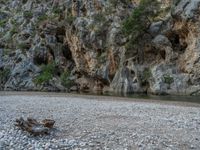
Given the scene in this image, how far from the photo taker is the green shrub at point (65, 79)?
73.4 meters

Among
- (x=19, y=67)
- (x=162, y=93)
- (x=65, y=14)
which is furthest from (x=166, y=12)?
(x=19, y=67)

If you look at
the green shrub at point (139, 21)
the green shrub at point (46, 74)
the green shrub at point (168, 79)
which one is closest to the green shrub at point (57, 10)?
the green shrub at point (46, 74)

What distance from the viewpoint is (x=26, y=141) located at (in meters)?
15.9

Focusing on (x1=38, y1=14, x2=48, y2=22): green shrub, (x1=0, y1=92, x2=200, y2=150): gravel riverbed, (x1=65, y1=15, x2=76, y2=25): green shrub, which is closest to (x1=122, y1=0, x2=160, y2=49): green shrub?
(x1=65, y1=15, x2=76, y2=25): green shrub

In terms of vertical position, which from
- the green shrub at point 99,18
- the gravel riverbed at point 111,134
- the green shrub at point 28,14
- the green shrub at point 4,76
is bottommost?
the gravel riverbed at point 111,134

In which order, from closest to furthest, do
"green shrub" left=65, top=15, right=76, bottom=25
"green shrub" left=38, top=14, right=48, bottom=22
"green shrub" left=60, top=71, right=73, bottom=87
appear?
"green shrub" left=60, top=71, right=73, bottom=87, "green shrub" left=65, top=15, right=76, bottom=25, "green shrub" left=38, top=14, right=48, bottom=22

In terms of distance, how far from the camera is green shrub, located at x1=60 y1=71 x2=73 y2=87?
73.4 meters

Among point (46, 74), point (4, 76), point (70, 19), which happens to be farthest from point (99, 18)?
point (4, 76)

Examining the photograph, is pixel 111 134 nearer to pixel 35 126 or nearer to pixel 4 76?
pixel 35 126

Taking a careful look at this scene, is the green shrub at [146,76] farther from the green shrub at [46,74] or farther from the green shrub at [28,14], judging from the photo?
the green shrub at [28,14]

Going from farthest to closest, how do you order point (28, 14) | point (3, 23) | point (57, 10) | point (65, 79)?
point (3, 23)
point (28, 14)
point (57, 10)
point (65, 79)

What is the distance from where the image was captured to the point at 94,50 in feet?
231

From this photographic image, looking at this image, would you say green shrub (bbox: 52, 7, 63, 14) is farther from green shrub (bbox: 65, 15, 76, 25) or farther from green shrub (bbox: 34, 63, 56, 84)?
green shrub (bbox: 34, 63, 56, 84)

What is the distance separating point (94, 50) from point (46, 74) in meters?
12.8
